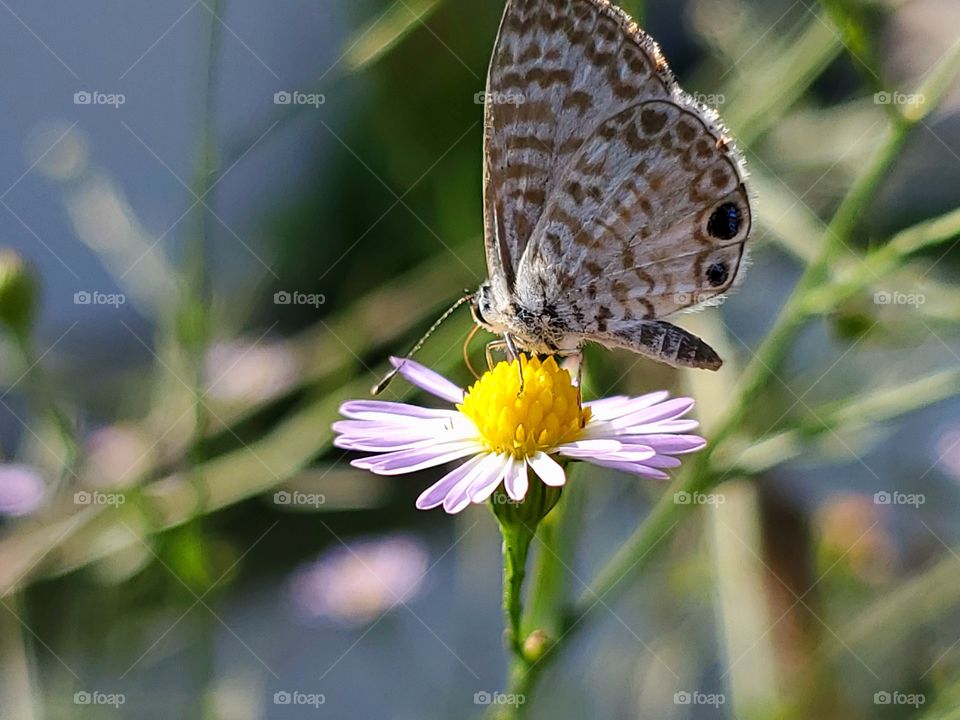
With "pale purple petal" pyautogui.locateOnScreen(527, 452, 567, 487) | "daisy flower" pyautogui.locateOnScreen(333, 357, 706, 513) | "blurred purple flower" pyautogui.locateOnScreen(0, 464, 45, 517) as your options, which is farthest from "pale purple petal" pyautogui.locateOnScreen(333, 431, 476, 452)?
"blurred purple flower" pyautogui.locateOnScreen(0, 464, 45, 517)

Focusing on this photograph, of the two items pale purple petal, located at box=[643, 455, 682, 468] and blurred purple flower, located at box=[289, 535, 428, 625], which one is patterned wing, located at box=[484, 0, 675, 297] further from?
blurred purple flower, located at box=[289, 535, 428, 625]

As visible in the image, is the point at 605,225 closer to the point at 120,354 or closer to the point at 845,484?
the point at 845,484

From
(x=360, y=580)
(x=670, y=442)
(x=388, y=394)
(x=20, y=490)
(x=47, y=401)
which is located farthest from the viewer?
(x=360, y=580)

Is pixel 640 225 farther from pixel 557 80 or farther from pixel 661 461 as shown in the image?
pixel 661 461

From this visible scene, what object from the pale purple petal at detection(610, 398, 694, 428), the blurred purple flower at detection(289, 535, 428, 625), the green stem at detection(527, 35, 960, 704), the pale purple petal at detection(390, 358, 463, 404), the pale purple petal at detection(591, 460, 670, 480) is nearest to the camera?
→ the pale purple petal at detection(591, 460, 670, 480)

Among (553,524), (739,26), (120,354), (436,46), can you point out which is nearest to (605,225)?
(553,524)

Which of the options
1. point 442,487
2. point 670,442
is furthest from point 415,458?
point 670,442
